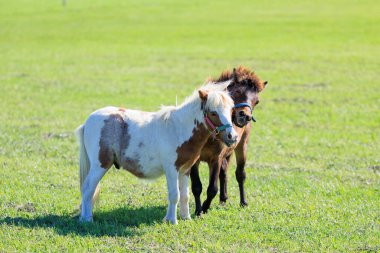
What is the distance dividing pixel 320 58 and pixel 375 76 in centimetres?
526

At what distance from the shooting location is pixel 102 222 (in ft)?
29.2

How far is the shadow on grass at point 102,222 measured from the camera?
841cm

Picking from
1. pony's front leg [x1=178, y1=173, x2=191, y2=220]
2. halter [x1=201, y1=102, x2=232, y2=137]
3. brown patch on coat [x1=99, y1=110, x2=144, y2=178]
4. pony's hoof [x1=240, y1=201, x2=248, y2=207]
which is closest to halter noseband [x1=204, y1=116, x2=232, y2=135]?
halter [x1=201, y1=102, x2=232, y2=137]

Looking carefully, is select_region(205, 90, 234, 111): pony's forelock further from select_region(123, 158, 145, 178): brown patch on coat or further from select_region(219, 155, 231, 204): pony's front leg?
select_region(219, 155, 231, 204): pony's front leg

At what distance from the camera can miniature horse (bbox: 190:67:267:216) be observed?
9412 mm

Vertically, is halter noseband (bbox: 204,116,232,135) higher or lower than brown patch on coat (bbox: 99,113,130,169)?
higher

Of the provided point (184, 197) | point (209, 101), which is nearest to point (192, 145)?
point (209, 101)

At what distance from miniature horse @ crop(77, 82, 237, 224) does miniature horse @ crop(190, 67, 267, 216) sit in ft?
1.55

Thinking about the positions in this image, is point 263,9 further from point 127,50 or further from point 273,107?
point 273,107

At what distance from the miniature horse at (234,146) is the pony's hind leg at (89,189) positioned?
58.0 inches

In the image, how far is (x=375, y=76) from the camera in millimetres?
25078

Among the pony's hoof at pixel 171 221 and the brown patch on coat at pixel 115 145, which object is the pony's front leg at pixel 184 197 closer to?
the pony's hoof at pixel 171 221

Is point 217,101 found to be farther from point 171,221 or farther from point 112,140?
point 171,221

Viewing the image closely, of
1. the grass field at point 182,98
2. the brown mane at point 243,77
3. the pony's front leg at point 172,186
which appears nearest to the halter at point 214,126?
the pony's front leg at point 172,186
